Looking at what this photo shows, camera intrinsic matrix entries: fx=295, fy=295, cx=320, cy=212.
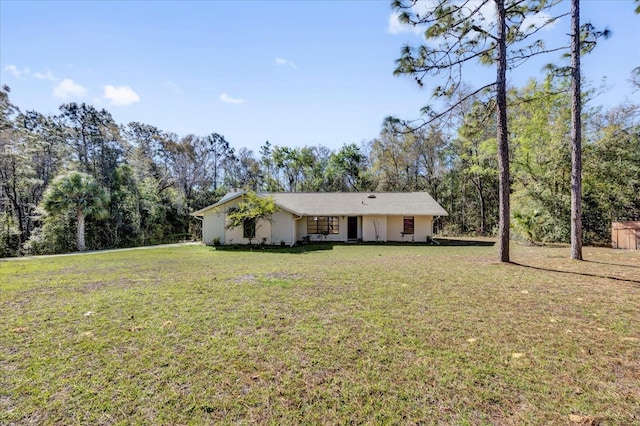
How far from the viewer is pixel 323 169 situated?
3478cm

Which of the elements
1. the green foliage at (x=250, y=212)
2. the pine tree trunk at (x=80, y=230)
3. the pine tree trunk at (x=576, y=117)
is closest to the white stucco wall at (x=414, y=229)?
the green foliage at (x=250, y=212)

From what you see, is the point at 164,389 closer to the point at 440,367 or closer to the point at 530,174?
the point at 440,367

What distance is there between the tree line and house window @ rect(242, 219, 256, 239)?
28.2 ft

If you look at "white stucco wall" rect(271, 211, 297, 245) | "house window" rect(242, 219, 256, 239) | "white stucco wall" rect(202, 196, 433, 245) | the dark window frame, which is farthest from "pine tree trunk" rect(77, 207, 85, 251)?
the dark window frame

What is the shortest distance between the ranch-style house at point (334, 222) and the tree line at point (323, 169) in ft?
17.2

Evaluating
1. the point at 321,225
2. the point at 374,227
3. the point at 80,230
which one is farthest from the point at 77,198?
the point at 374,227

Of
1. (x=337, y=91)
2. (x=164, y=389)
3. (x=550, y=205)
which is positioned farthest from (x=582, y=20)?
(x=164, y=389)

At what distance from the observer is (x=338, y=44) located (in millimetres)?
10469

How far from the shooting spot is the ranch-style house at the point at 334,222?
690 inches

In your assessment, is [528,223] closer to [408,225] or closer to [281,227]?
[408,225]

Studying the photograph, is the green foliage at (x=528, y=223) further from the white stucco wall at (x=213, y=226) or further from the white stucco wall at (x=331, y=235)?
the white stucco wall at (x=213, y=226)

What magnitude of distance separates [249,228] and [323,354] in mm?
14835

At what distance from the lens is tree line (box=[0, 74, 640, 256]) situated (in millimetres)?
15125

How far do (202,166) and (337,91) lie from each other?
21.1m
